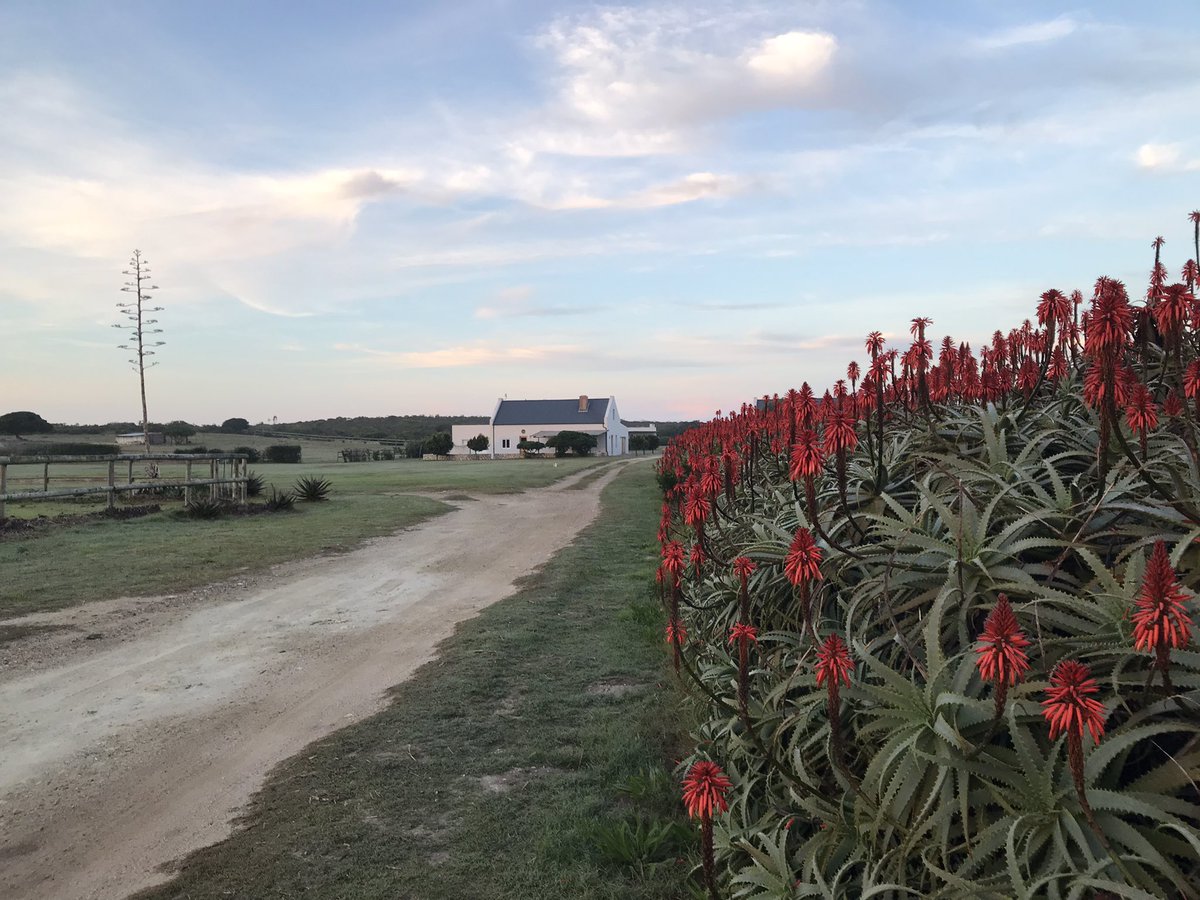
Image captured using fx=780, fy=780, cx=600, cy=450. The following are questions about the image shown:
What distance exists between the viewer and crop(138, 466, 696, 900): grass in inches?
137

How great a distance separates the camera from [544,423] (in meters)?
74.9

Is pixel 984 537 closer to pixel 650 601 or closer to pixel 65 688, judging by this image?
pixel 650 601

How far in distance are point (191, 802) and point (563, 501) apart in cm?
1804

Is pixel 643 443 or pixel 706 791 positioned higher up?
pixel 643 443

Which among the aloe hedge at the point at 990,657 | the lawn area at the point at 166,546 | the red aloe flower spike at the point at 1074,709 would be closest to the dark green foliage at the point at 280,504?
the lawn area at the point at 166,546

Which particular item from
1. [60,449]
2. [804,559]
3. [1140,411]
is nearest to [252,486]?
[804,559]

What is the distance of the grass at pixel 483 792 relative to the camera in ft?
11.4

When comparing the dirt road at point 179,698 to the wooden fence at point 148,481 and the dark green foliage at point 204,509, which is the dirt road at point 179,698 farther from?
the wooden fence at point 148,481

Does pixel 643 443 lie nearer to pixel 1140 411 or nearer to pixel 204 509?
pixel 204 509

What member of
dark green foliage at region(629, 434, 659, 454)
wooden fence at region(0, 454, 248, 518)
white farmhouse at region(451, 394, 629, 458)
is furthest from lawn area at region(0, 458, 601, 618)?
dark green foliage at region(629, 434, 659, 454)

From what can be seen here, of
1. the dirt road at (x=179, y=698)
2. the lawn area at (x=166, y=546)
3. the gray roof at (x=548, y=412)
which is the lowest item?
the dirt road at (x=179, y=698)

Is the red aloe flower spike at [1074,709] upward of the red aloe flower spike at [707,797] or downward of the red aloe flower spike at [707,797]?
upward

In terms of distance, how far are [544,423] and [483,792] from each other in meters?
70.8

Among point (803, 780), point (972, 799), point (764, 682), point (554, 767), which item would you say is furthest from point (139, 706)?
point (972, 799)
